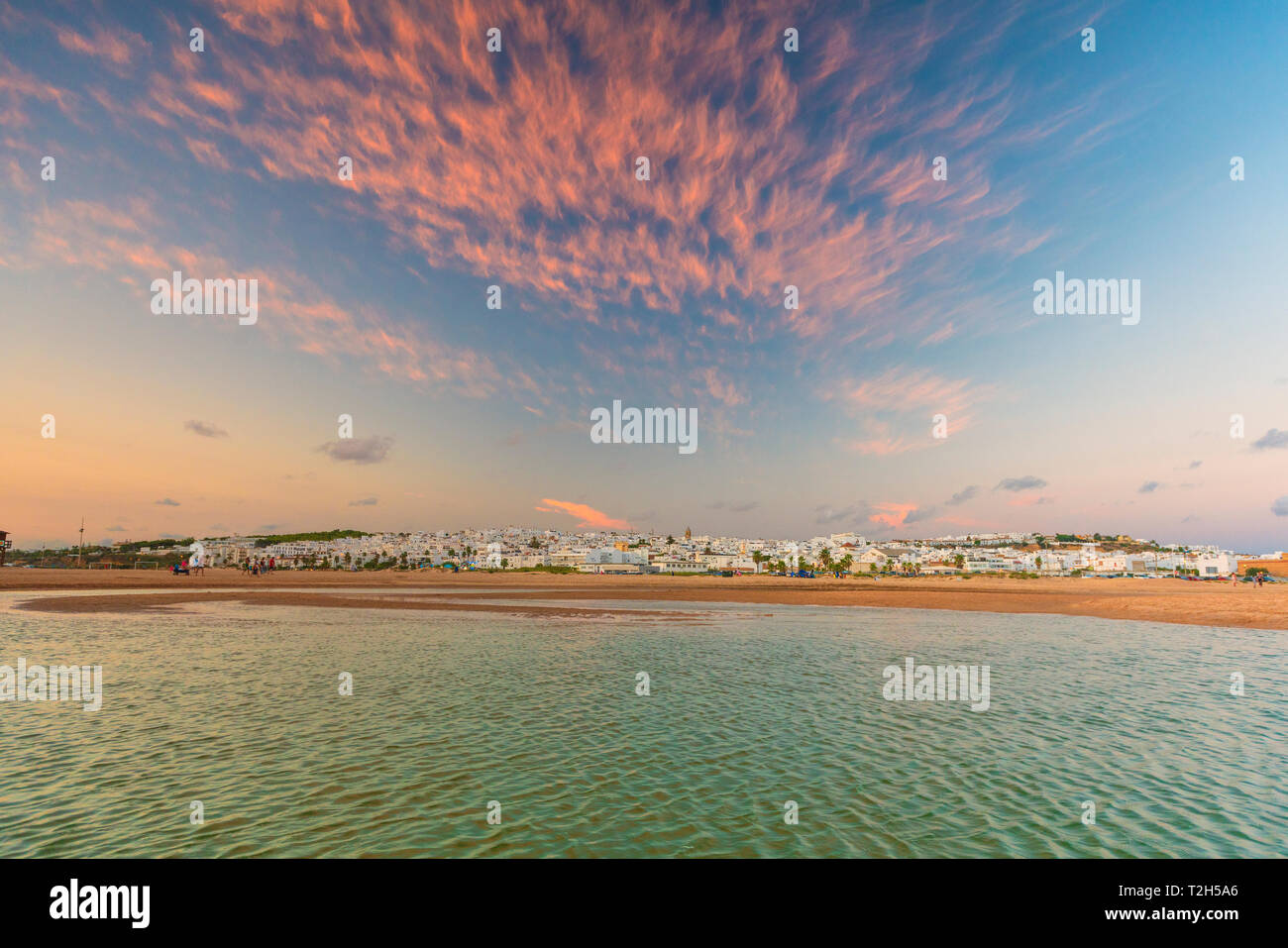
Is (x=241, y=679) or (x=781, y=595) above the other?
(x=241, y=679)

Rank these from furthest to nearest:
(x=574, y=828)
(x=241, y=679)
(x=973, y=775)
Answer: (x=241, y=679)
(x=973, y=775)
(x=574, y=828)

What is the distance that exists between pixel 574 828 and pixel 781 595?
3001 inches

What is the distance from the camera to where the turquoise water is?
10.2 m

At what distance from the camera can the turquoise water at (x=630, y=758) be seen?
10250 millimetres

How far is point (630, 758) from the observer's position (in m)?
14.5

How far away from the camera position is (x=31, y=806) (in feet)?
36.3

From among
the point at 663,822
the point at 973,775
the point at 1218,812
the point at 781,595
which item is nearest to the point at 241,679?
the point at 663,822
